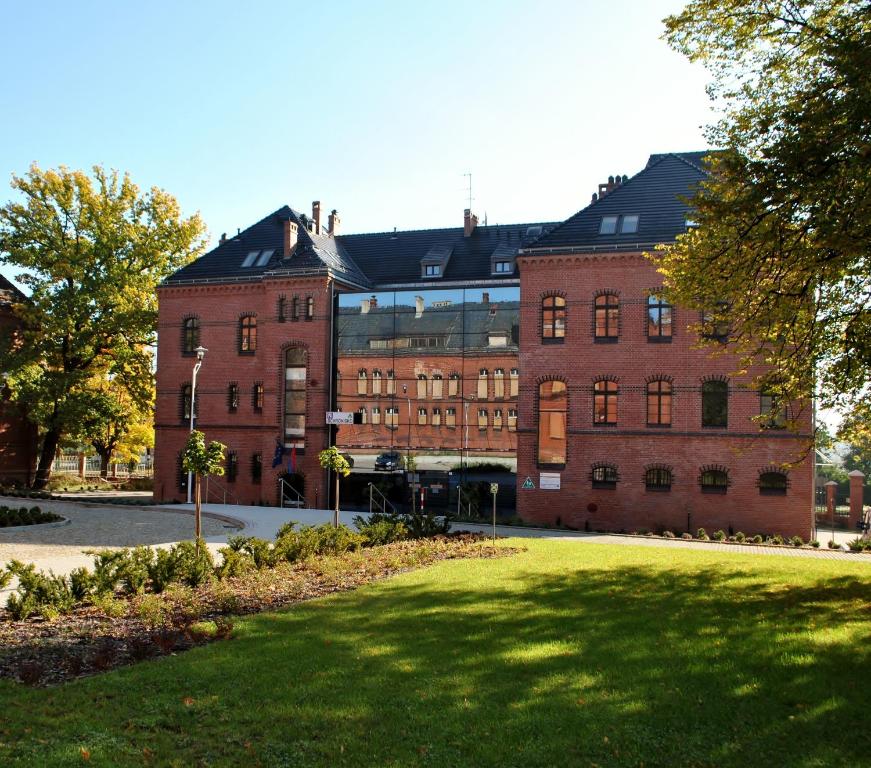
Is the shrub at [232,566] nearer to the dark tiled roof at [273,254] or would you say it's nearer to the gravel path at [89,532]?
the gravel path at [89,532]

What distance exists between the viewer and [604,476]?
1179 inches

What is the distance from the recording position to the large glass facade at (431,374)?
108ft

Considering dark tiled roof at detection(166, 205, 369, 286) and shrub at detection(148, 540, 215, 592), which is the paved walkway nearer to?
shrub at detection(148, 540, 215, 592)

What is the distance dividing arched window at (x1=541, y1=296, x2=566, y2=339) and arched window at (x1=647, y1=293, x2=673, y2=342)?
3.17 metres

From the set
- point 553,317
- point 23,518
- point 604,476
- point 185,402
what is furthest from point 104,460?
point 604,476

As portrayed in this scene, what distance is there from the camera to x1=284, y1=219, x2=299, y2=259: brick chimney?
37344 mm

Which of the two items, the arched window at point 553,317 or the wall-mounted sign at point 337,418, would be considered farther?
the wall-mounted sign at point 337,418

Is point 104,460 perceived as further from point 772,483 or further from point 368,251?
point 772,483

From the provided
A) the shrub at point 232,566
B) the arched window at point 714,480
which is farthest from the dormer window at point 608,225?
the shrub at point 232,566

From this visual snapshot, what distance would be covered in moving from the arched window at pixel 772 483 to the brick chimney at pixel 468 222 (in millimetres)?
18393

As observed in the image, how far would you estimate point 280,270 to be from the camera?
36.2 meters

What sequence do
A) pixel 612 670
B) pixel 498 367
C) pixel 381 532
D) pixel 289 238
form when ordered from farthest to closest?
pixel 289 238, pixel 498 367, pixel 381 532, pixel 612 670

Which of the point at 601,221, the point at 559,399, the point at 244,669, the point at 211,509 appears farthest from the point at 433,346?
the point at 244,669

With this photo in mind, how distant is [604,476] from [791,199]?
19.0 meters
